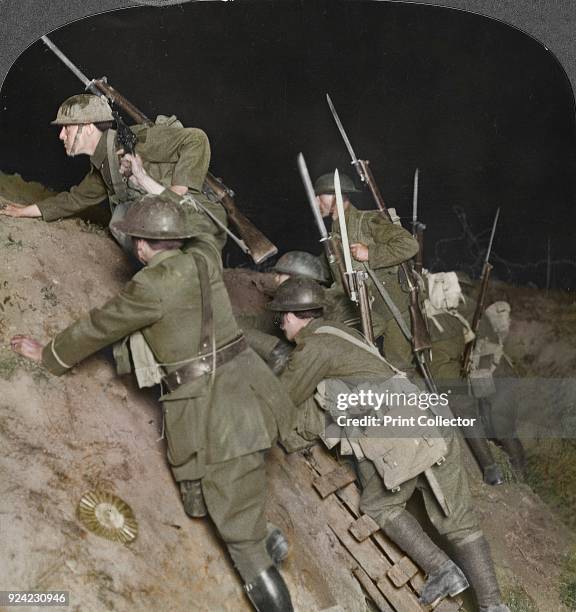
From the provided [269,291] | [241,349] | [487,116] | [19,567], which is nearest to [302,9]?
[487,116]

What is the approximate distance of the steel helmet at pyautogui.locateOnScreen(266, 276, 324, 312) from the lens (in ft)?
16.0

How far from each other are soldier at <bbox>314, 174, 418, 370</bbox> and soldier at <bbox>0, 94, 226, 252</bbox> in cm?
97

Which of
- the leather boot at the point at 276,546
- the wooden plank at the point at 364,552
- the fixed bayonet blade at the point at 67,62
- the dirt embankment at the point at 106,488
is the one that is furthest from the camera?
the wooden plank at the point at 364,552

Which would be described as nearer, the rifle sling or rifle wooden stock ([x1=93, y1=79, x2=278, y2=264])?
rifle wooden stock ([x1=93, y1=79, x2=278, y2=264])

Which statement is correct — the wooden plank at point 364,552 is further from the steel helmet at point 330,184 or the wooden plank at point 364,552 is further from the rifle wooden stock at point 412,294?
the steel helmet at point 330,184

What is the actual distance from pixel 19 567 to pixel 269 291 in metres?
2.22

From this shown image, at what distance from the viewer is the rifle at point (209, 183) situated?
4551mm

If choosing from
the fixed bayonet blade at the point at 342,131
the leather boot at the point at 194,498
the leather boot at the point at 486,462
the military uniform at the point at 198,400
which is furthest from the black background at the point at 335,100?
the leather boot at the point at 194,498

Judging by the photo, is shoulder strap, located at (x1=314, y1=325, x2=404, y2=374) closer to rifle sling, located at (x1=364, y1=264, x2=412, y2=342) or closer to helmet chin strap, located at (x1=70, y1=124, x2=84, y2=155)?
rifle sling, located at (x1=364, y1=264, x2=412, y2=342)

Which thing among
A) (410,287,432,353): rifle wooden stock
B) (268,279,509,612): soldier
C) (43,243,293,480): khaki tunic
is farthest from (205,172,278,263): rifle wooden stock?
(410,287,432,353): rifle wooden stock

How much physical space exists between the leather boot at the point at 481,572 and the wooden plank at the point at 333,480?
0.79m

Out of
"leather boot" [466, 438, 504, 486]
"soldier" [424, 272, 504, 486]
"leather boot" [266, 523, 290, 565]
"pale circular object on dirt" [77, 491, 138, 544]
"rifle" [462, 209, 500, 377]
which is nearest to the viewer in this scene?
"pale circular object on dirt" [77, 491, 138, 544]

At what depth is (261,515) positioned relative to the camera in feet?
13.7

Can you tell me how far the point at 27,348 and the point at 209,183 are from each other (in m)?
1.50
